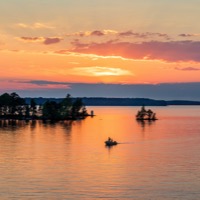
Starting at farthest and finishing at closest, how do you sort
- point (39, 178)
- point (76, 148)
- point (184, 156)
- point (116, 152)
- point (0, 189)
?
1. point (76, 148)
2. point (116, 152)
3. point (184, 156)
4. point (39, 178)
5. point (0, 189)

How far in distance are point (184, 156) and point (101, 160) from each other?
1794 centimetres

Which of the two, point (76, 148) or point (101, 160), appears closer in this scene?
point (101, 160)

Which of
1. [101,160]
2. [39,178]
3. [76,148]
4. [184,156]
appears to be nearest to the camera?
[39,178]

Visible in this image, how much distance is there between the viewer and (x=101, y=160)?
84.7 m

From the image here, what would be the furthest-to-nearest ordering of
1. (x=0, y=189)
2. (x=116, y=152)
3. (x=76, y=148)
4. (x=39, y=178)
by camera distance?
(x=76, y=148) < (x=116, y=152) < (x=39, y=178) < (x=0, y=189)

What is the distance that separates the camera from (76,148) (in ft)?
347

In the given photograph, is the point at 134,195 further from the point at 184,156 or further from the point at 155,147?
the point at 155,147

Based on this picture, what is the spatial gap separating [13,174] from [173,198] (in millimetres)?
26258

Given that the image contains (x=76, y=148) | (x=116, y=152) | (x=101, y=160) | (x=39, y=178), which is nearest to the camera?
(x=39, y=178)

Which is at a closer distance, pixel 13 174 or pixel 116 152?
pixel 13 174

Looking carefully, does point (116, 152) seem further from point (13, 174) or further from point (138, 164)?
point (13, 174)

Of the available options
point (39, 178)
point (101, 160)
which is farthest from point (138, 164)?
point (39, 178)

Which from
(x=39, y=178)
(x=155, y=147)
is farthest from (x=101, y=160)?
(x=155, y=147)

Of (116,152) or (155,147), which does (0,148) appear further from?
(155,147)
